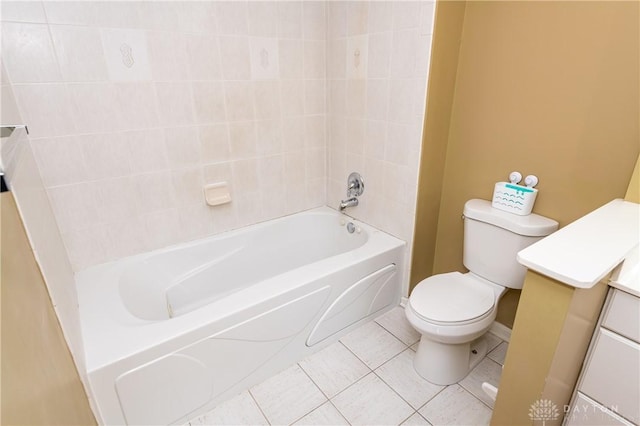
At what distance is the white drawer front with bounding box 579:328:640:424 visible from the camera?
0.97 metres

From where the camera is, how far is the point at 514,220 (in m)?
1.53

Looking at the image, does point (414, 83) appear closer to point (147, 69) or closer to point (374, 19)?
point (374, 19)

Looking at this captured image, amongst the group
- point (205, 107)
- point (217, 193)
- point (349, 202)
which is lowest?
point (349, 202)

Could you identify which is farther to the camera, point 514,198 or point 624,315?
point 514,198

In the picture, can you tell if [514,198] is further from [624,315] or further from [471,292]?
[624,315]

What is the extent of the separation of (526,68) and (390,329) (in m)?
1.49

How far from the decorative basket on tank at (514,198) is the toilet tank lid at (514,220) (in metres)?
0.02

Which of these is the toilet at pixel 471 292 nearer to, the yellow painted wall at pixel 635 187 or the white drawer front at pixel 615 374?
the yellow painted wall at pixel 635 187

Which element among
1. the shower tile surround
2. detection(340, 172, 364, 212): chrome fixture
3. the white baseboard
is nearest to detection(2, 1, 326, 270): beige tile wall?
the shower tile surround

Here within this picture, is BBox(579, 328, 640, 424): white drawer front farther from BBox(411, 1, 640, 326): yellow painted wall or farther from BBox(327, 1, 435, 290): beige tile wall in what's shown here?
BBox(327, 1, 435, 290): beige tile wall

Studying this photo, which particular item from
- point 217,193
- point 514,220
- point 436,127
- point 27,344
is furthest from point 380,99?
point 27,344

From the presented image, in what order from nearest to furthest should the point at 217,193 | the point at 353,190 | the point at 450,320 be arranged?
1. the point at 450,320
2. the point at 217,193
3. the point at 353,190

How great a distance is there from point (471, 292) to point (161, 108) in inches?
70.7

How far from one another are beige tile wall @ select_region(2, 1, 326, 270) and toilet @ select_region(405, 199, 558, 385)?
3.91ft
